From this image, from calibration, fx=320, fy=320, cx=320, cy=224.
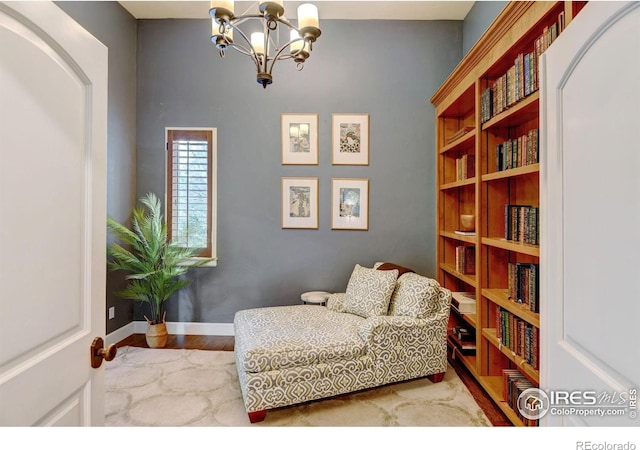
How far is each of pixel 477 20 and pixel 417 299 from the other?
2772 mm

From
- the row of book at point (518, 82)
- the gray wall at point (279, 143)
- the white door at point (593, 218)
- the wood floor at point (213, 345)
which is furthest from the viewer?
the gray wall at point (279, 143)

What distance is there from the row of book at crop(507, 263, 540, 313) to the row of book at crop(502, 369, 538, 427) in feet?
1.61

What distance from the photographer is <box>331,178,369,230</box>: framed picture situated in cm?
356

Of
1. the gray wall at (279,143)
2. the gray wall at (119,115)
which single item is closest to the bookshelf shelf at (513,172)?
the gray wall at (279,143)

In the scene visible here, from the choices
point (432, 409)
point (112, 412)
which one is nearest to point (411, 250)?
point (432, 409)

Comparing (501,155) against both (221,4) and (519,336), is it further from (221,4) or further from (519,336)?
(221,4)

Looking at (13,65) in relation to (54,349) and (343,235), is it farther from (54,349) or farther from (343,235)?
(343,235)

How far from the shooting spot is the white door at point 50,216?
0.74 m

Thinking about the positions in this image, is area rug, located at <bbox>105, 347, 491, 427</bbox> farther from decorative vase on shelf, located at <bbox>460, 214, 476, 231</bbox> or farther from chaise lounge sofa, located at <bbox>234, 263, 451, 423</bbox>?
decorative vase on shelf, located at <bbox>460, 214, 476, 231</bbox>

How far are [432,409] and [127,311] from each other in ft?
10.5

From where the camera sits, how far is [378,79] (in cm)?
355

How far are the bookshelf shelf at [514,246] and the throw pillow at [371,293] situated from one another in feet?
2.58

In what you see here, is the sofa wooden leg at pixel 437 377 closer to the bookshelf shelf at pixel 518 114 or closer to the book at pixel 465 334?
the book at pixel 465 334

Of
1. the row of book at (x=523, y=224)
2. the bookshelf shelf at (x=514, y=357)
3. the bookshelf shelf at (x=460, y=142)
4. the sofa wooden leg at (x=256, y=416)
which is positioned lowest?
the sofa wooden leg at (x=256, y=416)
